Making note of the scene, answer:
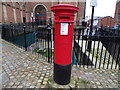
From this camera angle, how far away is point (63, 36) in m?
1.95

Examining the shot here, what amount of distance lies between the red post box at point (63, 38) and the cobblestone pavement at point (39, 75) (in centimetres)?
50

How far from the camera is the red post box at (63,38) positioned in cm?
181

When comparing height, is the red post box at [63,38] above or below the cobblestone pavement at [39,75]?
above

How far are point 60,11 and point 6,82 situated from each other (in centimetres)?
224

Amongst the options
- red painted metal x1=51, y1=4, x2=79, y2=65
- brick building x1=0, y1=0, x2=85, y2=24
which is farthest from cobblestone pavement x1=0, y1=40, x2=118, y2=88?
brick building x1=0, y1=0, x2=85, y2=24

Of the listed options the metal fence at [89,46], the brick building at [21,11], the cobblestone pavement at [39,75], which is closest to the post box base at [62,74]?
the cobblestone pavement at [39,75]

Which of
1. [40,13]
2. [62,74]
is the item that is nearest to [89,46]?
[62,74]

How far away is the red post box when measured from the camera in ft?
5.93

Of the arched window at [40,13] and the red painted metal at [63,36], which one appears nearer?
the red painted metal at [63,36]

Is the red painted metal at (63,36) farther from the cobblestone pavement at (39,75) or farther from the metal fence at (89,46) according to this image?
the metal fence at (89,46)

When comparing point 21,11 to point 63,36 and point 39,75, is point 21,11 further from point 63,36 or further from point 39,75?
point 63,36

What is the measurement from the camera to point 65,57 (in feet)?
6.81

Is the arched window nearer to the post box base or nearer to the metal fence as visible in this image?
the metal fence

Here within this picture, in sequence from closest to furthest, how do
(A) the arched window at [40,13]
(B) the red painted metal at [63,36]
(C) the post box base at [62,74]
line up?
(B) the red painted metal at [63,36] → (C) the post box base at [62,74] → (A) the arched window at [40,13]
